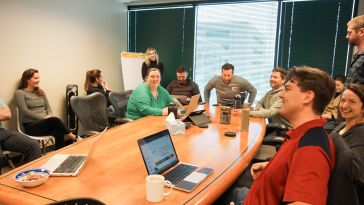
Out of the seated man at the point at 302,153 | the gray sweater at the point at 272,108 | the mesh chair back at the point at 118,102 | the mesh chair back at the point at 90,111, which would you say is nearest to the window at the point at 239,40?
the gray sweater at the point at 272,108

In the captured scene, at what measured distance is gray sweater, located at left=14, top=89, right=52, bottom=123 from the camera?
3629mm

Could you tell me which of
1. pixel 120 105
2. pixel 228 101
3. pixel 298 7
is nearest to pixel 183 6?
pixel 298 7

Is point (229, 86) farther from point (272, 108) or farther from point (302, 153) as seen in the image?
point (302, 153)

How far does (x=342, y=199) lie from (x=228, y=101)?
126 inches

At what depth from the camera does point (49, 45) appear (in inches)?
174

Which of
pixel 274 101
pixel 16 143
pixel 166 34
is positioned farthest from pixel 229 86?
pixel 16 143

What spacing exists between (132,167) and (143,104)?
1.52 metres

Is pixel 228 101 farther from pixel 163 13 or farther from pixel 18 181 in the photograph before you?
pixel 18 181

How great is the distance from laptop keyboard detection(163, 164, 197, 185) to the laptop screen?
0.04 metres

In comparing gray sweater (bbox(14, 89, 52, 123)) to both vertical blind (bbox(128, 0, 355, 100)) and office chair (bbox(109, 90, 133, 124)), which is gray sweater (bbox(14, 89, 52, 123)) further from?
vertical blind (bbox(128, 0, 355, 100))

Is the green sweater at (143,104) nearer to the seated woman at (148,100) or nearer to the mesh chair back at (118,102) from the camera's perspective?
the seated woman at (148,100)

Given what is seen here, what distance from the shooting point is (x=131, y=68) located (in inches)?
230

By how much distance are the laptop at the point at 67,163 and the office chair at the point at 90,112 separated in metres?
0.97

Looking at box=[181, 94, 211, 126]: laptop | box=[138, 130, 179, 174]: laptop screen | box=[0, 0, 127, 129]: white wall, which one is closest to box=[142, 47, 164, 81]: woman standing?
box=[0, 0, 127, 129]: white wall
